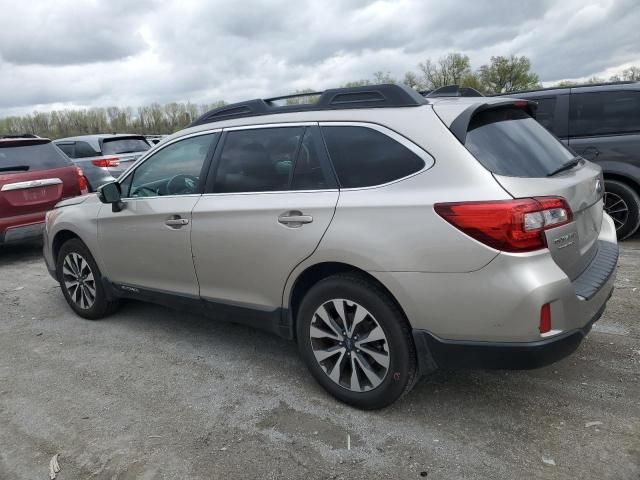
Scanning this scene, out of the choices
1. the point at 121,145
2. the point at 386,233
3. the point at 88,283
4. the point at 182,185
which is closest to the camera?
the point at 386,233

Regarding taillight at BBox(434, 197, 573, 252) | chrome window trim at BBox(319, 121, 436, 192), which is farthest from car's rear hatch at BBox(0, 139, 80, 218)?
taillight at BBox(434, 197, 573, 252)

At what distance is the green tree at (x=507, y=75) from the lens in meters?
43.3

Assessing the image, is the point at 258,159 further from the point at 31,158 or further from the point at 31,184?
the point at 31,158

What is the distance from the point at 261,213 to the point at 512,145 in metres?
1.47

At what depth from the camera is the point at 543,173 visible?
2768 mm

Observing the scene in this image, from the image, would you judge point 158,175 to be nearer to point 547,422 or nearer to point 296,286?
point 296,286

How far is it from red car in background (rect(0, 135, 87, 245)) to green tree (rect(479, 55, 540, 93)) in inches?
1593

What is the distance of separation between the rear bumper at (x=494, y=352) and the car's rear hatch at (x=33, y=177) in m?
6.25

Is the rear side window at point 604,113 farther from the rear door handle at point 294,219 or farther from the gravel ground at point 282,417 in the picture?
the rear door handle at point 294,219

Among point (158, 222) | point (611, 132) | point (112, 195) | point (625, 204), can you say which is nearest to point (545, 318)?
point (158, 222)

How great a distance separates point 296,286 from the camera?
3.16 metres

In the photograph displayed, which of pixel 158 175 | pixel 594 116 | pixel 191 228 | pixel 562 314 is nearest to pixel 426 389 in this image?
pixel 562 314

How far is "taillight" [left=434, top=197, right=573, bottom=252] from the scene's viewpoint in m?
2.41

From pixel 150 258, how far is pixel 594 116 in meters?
5.18
